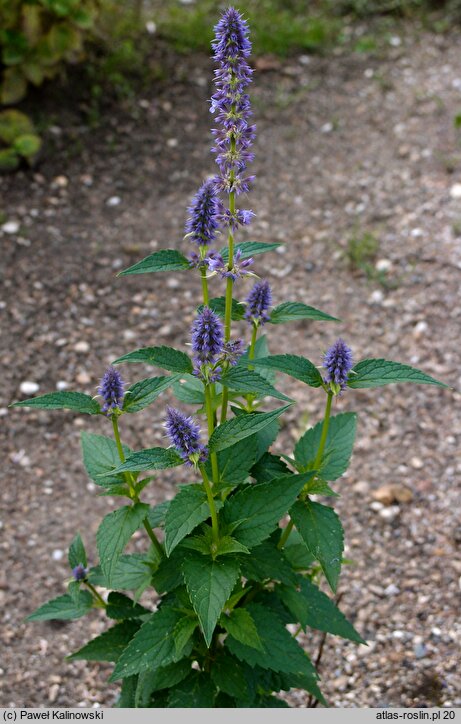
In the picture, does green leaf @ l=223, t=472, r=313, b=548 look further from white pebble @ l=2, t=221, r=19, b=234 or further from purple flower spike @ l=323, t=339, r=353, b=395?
white pebble @ l=2, t=221, r=19, b=234

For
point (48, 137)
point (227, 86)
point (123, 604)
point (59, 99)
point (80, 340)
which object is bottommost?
point (123, 604)

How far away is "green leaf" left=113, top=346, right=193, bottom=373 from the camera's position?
1.60 meters

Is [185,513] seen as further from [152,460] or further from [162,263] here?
[162,263]

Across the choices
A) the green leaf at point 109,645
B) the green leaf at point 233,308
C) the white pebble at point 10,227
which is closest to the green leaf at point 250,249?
the green leaf at point 233,308

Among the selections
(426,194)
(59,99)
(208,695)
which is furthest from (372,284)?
(208,695)

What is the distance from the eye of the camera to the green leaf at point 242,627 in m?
1.77

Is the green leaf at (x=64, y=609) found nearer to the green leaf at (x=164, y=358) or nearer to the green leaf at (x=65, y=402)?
the green leaf at (x=65, y=402)

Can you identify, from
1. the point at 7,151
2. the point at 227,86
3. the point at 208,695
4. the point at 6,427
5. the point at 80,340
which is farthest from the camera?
the point at 7,151

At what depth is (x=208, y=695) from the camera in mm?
1975

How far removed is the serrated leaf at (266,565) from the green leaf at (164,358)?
1.60 feet

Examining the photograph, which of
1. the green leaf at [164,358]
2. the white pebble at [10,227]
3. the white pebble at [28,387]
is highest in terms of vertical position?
the white pebble at [10,227]

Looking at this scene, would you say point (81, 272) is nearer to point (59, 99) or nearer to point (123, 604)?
point (59, 99)

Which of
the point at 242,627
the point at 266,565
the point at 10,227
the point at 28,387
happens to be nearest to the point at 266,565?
the point at 266,565

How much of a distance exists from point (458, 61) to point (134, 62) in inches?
81.9
